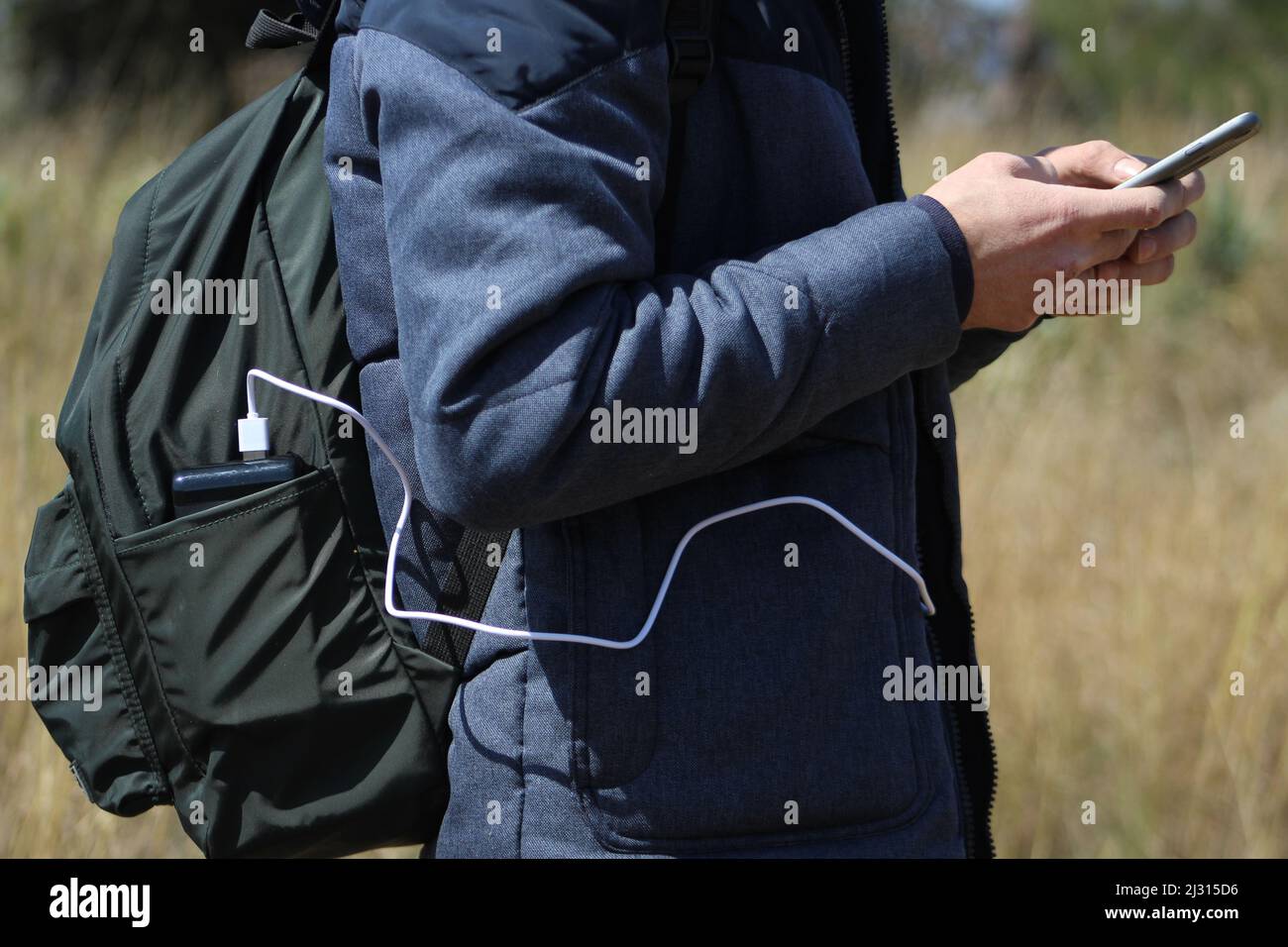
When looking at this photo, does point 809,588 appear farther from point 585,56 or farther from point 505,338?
point 585,56

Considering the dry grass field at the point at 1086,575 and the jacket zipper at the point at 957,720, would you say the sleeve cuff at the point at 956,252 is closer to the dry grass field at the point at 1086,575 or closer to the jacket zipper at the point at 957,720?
the jacket zipper at the point at 957,720

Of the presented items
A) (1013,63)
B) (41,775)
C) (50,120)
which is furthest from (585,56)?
(1013,63)

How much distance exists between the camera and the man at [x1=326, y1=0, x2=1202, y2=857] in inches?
35.9

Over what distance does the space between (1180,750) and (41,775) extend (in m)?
2.57

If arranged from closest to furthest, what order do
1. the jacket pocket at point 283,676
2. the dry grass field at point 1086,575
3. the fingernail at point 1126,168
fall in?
the jacket pocket at point 283,676
the fingernail at point 1126,168
the dry grass field at point 1086,575

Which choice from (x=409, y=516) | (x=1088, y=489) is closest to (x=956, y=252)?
(x=409, y=516)

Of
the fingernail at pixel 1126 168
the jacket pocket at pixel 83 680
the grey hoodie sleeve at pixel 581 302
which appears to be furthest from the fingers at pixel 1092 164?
the jacket pocket at pixel 83 680

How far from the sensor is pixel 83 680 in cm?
119

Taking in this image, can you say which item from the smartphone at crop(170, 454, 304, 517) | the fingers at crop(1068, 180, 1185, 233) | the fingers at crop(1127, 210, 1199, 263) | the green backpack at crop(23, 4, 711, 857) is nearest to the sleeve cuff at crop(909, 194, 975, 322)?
the fingers at crop(1068, 180, 1185, 233)

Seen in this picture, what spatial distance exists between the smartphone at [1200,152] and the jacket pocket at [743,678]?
0.41 meters

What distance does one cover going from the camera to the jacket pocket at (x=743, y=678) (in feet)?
3.41

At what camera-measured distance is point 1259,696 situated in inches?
111

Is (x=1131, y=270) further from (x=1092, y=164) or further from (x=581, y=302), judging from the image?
(x=581, y=302)

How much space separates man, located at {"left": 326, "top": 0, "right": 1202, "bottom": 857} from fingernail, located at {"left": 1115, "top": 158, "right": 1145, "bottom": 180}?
8 centimetres
